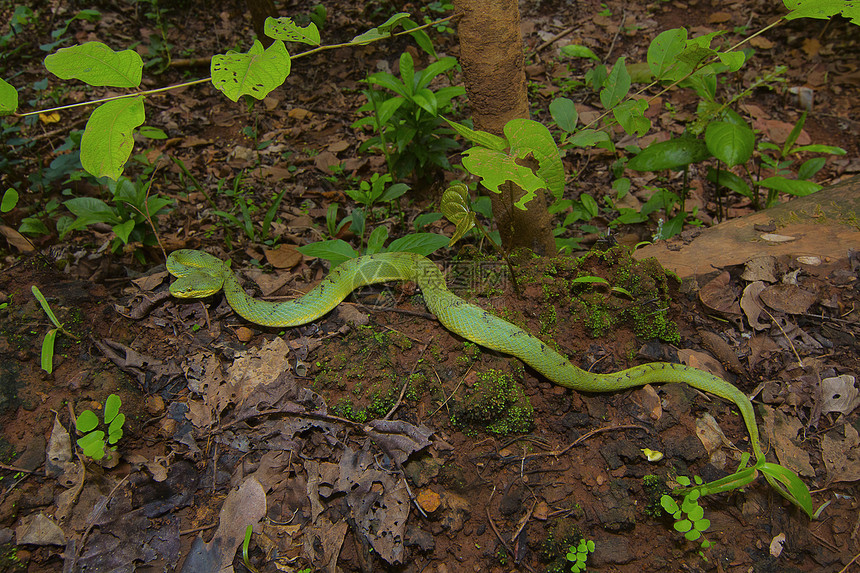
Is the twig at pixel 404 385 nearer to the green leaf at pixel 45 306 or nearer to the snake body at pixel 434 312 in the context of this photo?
the snake body at pixel 434 312

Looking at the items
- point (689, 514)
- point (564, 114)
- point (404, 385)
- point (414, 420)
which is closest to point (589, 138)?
point (564, 114)

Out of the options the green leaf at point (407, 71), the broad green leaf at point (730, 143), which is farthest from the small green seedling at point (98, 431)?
the broad green leaf at point (730, 143)

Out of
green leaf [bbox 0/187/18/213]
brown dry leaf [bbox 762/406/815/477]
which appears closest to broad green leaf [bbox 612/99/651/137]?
brown dry leaf [bbox 762/406/815/477]

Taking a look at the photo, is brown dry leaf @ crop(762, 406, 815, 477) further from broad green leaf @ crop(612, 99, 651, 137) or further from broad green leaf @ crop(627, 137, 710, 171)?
broad green leaf @ crop(627, 137, 710, 171)

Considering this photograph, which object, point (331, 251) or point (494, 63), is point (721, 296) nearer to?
point (494, 63)

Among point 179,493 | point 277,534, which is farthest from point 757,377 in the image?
point 179,493
